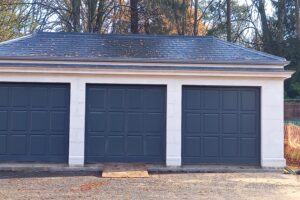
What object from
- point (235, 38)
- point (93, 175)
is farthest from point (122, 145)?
point (235, 38)

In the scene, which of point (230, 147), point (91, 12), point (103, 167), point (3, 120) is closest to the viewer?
point (103, 167)

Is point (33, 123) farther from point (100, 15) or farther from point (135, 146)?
point (100, 15)

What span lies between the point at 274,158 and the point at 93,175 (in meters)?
5.30

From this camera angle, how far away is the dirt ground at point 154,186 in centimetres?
988

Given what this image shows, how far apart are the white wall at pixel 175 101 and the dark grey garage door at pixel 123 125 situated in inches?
10.4

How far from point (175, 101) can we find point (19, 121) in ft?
15.0

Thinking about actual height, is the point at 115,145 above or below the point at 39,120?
below

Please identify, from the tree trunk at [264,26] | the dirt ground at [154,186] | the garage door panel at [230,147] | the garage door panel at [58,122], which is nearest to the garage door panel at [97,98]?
the garage door panel at [58,122]

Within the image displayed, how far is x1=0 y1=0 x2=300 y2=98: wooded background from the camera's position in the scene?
81.5 feet

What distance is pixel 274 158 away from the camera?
542 inches

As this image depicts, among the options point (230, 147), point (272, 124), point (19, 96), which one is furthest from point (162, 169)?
point (19, 96)

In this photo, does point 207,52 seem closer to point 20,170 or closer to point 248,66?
point 248,66

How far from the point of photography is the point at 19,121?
13695mm

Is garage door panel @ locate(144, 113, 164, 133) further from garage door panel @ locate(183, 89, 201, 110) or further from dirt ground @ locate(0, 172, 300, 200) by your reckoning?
dirt ground @ locate(0, 172, 300, 200)
